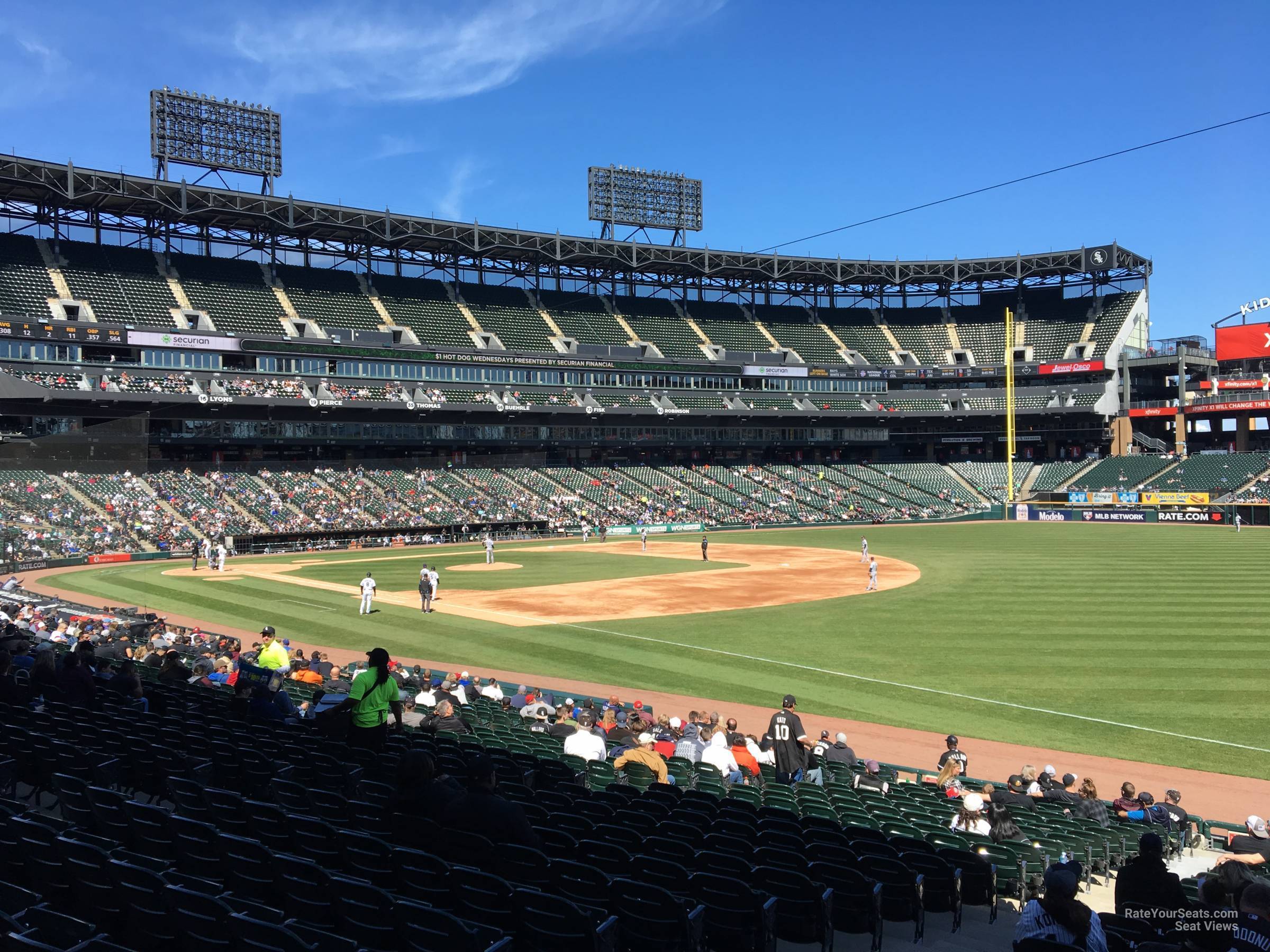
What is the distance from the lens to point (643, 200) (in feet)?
284

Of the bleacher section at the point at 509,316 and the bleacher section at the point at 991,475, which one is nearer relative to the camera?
the bleacher section at the point at 509,316

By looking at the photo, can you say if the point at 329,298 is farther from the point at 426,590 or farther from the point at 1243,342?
the point at 1243,342

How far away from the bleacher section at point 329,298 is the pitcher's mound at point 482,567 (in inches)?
1200

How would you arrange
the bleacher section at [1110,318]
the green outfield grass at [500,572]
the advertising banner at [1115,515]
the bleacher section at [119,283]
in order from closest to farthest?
the green outfield grass at [500,572] < the bleacher section at [119,283] < the advertising banner at [1115,515] < the bleacher section at [1110,318]

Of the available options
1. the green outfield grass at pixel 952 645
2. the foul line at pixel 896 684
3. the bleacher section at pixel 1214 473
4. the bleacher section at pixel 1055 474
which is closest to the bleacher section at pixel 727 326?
the bleacher section at pixel 1055 474

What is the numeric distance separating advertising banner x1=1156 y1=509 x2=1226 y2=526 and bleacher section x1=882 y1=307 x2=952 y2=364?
2864cm

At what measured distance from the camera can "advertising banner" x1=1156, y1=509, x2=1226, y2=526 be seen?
214 ft

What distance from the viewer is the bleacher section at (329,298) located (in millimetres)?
68562

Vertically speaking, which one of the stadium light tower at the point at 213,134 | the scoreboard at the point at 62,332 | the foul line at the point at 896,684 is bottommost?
the foul line at the point at 896,684

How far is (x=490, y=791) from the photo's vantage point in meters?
6.32

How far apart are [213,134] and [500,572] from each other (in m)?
46.8

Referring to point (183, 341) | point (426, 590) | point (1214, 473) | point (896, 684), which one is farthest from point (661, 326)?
point (896, 684)

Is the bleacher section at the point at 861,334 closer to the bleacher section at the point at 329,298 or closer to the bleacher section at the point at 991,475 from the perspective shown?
the bleacher section at the point at 991,475

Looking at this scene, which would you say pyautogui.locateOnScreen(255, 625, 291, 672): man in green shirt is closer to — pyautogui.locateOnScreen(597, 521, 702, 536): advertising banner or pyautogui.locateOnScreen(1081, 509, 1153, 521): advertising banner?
pyautogui.locateOnScreen(597, 521, 702, 536): advertising banner
